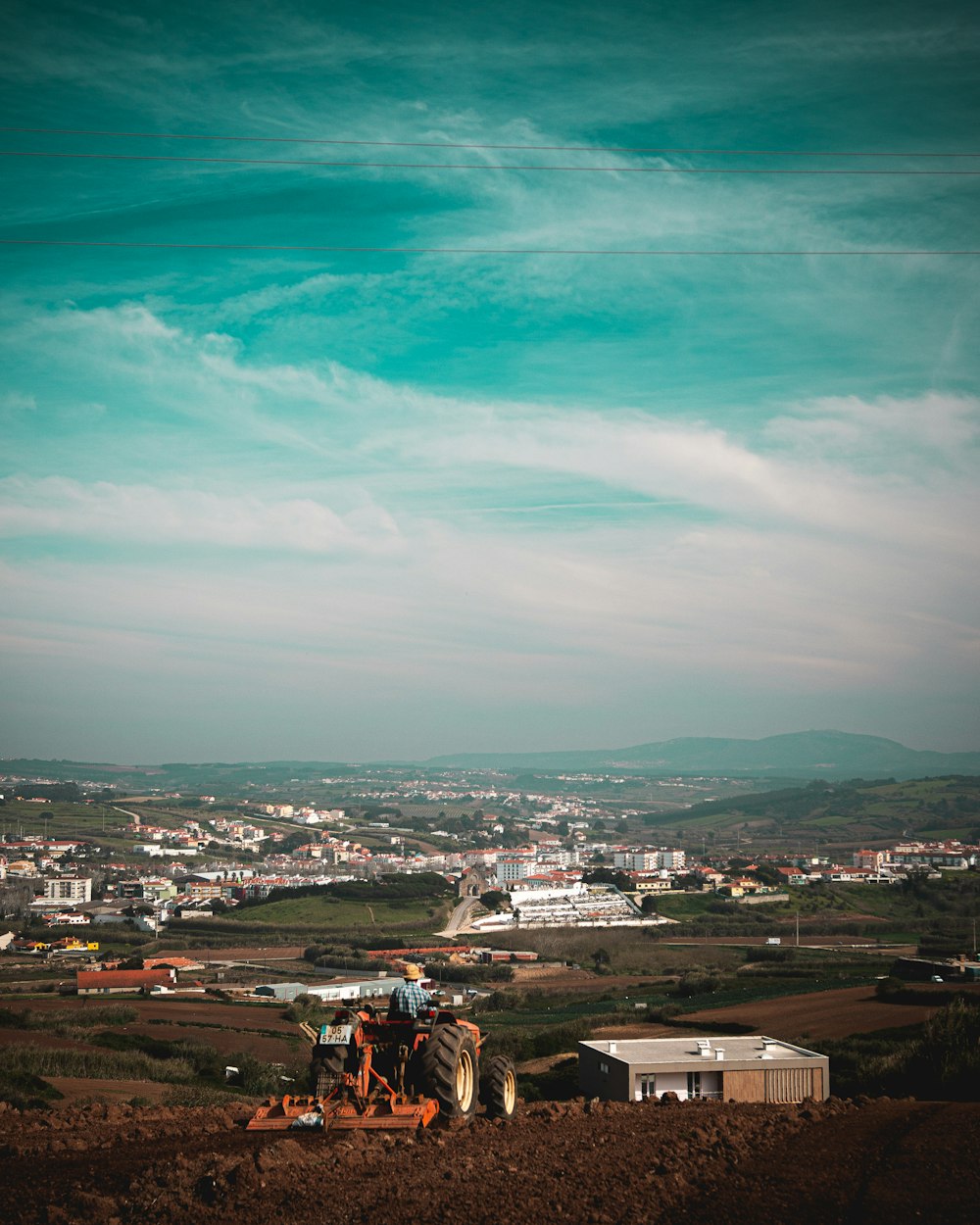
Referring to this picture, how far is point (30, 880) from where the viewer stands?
85.1 metres

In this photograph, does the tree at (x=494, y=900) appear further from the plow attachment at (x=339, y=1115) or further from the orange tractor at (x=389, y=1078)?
the plow attachment at (x=339, y=1115)

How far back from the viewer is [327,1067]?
31.1 ft

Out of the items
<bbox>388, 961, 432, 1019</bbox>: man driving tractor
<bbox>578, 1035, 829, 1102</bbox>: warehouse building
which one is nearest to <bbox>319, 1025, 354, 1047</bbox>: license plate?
<bbox>388, 961, 432, 1019</bbox>: man driving tractor

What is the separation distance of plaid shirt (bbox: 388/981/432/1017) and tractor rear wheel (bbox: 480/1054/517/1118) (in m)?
0.95

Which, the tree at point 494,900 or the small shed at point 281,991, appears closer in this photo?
the small shed at point 281,991

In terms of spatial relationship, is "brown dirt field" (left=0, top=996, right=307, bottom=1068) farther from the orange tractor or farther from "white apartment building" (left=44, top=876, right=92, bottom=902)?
"white apartment building" (left=44, top=876, right=92, bottom=902)

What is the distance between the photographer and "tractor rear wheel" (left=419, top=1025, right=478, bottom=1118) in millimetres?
9180

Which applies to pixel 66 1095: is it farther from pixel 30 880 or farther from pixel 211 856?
pixel 211 856

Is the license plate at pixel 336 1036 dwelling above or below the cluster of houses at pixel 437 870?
above

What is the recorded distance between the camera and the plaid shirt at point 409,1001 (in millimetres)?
10133

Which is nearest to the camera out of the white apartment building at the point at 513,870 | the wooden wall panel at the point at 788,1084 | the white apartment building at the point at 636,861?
the wooden wall panel at the point at 788,1084

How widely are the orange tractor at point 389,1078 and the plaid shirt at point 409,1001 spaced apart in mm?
91

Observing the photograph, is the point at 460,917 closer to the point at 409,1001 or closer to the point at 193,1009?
the point at 193,1009

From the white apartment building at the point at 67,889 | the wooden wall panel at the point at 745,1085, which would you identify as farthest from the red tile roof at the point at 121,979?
the white apartment building at the point at 67,889
